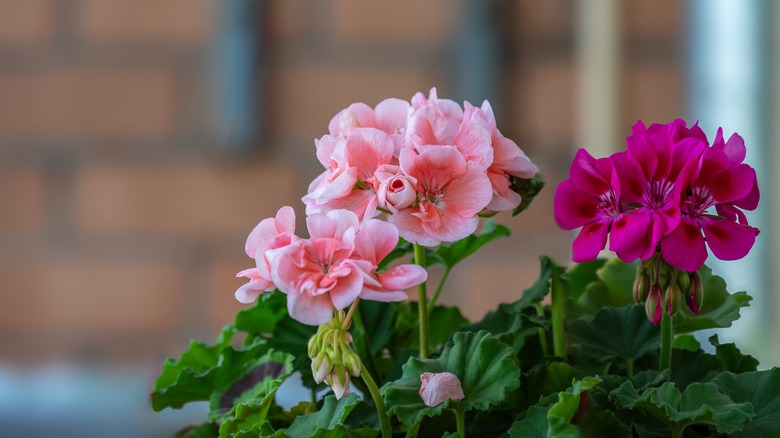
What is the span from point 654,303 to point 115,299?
1.37m

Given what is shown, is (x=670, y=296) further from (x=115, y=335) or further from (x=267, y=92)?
(x=115, y=335)

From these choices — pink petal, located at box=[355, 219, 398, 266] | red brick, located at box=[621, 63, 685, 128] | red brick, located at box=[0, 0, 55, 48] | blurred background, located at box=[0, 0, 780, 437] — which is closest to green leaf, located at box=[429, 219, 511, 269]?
pink petal, located at box=[355, 219, 398, 266]

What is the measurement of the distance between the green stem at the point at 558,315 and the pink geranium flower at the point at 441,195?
0.10 metres

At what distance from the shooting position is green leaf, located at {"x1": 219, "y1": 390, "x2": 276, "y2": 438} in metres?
0.39

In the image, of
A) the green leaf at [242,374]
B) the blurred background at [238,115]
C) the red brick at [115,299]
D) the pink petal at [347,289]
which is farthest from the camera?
the red brick at [115,299]

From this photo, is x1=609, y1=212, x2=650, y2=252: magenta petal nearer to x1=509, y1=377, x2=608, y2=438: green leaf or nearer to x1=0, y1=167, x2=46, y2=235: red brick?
x1=509, y1=377, x2=608, y2=438: green leaf

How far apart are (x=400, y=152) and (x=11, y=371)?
1291mm

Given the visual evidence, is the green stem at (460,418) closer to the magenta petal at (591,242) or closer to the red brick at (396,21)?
the magenta petal at (591,242)

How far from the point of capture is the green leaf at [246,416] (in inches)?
15.4

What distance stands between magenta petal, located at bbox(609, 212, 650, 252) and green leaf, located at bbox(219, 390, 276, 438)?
144 mm

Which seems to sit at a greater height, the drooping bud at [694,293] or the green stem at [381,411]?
the drooping bud at [694,293]

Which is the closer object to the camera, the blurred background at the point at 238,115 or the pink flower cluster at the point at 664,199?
the pink flower cluster at the point at 664,199

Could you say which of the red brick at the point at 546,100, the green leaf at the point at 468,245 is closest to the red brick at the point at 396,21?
the red brick at the point at 546,100

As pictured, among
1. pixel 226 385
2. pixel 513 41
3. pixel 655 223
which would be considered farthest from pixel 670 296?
pixel 513 41
